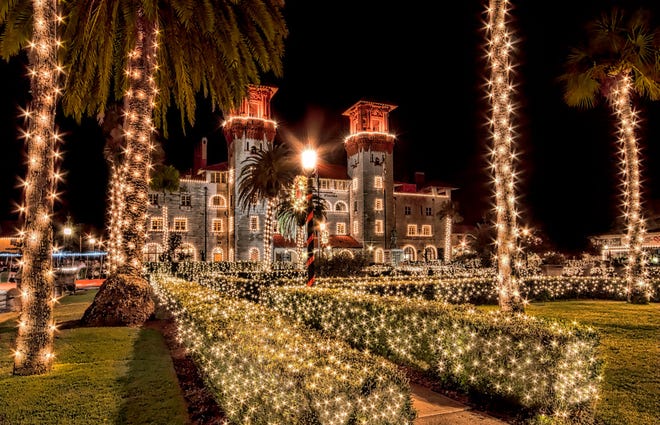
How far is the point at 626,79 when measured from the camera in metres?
17.8

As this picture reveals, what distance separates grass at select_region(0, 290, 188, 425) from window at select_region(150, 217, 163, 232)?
151 feet

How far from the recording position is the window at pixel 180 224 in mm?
55438

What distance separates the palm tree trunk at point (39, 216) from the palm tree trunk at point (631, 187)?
19.6m

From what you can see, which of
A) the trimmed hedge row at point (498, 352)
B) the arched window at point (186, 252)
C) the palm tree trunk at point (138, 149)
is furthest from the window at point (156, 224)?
the trimmed hedge row at point (498, 352)

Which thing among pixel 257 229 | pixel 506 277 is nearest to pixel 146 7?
pixel 506 277

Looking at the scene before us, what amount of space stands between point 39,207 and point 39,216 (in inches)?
5.8

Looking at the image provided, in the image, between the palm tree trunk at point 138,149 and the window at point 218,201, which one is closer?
the palm tree trunk at point 138,149

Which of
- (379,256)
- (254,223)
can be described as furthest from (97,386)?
(379,256)

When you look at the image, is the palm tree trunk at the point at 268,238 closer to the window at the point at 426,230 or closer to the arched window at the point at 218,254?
the arched window at the point at 218,254

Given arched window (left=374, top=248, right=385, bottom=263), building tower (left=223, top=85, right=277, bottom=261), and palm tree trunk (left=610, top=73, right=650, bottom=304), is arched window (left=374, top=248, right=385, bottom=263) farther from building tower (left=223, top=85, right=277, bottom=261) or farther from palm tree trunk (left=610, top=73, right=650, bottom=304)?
palm tree trunk (left=610, top=73, right=650, bottom=304)

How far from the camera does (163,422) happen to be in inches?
214

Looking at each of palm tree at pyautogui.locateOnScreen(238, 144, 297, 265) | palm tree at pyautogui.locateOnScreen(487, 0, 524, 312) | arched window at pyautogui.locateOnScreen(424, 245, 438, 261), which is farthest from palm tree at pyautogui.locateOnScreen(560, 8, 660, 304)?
arched window at pyautogui.locateOnScreen(424, 245, 438, 261)

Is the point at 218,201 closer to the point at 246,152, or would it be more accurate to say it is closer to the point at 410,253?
the point at 246,152

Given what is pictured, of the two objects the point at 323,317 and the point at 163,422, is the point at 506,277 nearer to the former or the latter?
the point at 323,317
